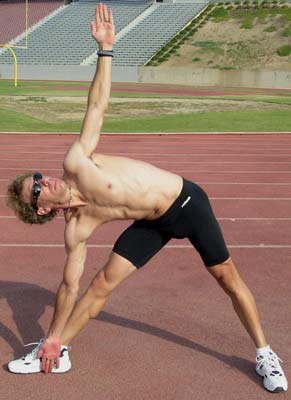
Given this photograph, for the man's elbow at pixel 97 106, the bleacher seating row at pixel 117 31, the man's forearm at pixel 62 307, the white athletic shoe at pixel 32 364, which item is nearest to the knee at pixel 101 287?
the man's forearm at pixel 62 307

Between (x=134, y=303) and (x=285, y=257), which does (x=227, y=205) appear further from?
(x=134, y=303)

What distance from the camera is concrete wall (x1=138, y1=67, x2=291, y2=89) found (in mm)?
45094

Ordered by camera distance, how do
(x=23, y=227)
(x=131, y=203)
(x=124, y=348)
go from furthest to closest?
(x=23, y=227) < (x=124, y=348) < (x=131, y=203)

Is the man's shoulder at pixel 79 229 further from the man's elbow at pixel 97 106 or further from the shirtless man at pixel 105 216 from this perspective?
the man's elbow at pixel 97 106

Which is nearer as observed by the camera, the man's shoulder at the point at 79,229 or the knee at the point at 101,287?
the man's shoulder at the point at 79,229

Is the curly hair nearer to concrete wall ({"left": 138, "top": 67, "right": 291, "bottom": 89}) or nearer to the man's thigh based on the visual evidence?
the man's thigh

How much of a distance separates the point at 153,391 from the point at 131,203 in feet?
3.48

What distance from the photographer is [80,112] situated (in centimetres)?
2358

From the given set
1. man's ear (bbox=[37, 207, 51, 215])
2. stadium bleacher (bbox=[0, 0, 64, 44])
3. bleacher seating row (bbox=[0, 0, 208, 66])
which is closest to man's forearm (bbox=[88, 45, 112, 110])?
man's ear (bbox=[37, 207, 51, 215])

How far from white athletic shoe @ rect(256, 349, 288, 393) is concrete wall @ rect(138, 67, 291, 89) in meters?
42.4

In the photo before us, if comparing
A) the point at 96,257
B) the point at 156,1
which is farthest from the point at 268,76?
the point at 96,257

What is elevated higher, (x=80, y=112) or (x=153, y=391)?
(x=153, y=391)

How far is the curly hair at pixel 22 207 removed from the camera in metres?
3.59

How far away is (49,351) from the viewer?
3936 mm
